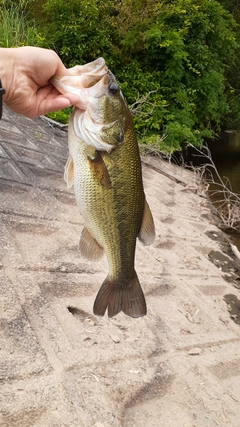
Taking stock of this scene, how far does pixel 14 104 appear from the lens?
249cm

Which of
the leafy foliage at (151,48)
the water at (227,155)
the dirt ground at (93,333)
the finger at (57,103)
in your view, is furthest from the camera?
the water at (227,155)

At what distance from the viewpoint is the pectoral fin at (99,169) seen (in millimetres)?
2082

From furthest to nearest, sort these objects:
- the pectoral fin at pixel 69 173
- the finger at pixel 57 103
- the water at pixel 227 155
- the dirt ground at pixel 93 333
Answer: the water at pixel 227 155 → the dirt ground at pixel 93 333 → the pectoral fin at pixel 69 173 → the finger at pixel 57 103

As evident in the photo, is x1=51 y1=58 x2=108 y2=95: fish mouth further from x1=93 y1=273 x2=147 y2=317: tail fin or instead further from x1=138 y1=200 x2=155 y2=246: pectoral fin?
x1=93 y1=273 x2=147 y2=317: tail fin

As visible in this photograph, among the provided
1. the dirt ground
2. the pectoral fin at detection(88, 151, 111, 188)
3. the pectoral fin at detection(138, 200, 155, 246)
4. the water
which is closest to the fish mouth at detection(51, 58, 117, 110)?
the pectoral fin at detection(88, 151, 111, 188)

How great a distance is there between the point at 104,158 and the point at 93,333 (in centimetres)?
168

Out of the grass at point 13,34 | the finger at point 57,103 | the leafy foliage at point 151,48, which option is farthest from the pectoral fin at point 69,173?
A: the leafy foliage at point 151,48

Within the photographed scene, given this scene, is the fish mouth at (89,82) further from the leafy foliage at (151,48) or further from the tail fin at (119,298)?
the leafy foliage at (151,48)

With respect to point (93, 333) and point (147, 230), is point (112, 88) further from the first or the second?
point (93, 333)

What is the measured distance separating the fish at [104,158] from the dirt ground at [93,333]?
1.03m

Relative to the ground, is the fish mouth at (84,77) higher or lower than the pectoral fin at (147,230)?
higher

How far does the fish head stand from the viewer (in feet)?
6.81

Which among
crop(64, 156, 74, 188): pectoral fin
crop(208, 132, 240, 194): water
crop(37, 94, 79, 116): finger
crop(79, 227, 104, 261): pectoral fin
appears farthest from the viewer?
crop(208, 132, 240, 194): water

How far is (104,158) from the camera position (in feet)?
→ 6.88
